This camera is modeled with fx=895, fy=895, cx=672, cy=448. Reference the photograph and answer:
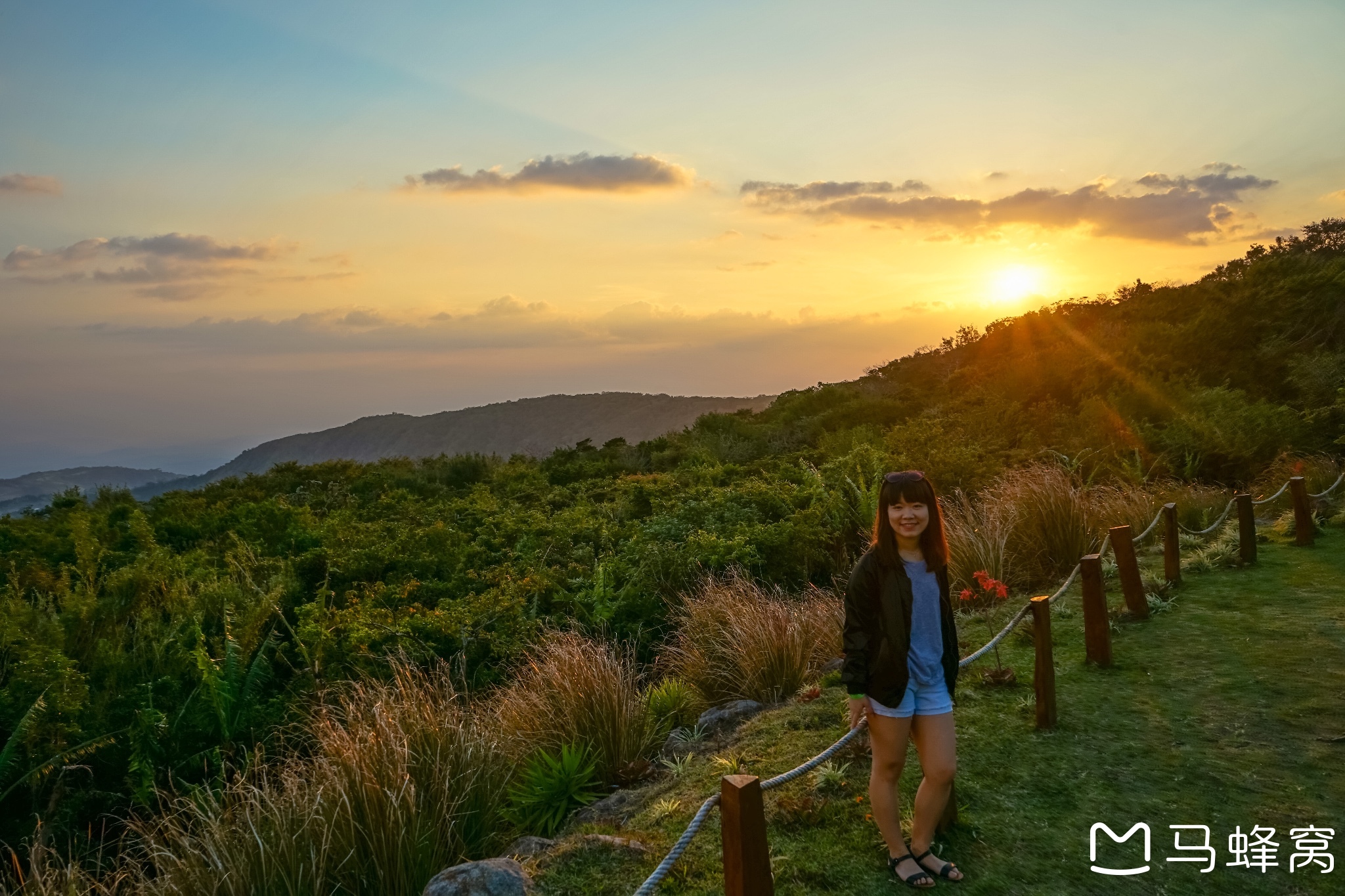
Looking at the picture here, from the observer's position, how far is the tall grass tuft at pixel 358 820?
13.9 feet

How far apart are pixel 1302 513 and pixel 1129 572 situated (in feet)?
14.0

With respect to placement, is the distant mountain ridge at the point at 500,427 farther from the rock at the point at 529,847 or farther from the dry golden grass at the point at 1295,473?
the rock at the point at 529,847

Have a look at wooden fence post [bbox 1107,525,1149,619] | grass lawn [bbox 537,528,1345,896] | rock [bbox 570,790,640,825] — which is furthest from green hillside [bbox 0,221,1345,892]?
wooden fence post [bbox 1107,525,1149,619]

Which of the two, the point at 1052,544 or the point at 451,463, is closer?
the point at 1052,544

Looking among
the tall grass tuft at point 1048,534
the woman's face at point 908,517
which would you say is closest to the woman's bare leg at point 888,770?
the woman's face at point 908,517

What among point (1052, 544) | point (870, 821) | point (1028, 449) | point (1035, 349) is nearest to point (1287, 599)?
point (1052, 544)

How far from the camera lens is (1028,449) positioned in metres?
16.6

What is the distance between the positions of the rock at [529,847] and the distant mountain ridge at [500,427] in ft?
251

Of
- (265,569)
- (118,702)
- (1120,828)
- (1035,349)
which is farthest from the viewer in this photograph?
(1035,349)

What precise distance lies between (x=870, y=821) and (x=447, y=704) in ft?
9.19

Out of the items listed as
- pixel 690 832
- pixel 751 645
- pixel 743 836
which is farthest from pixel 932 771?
pixel 751 645

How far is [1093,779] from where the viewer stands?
4820 millimetres

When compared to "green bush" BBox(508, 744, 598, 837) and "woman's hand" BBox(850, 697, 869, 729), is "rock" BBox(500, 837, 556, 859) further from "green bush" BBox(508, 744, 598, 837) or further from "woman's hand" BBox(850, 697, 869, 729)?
"woman's hand" BBox(850, 697, 869, 729)

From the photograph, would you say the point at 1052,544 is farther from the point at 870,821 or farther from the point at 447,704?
the point at 447,704
